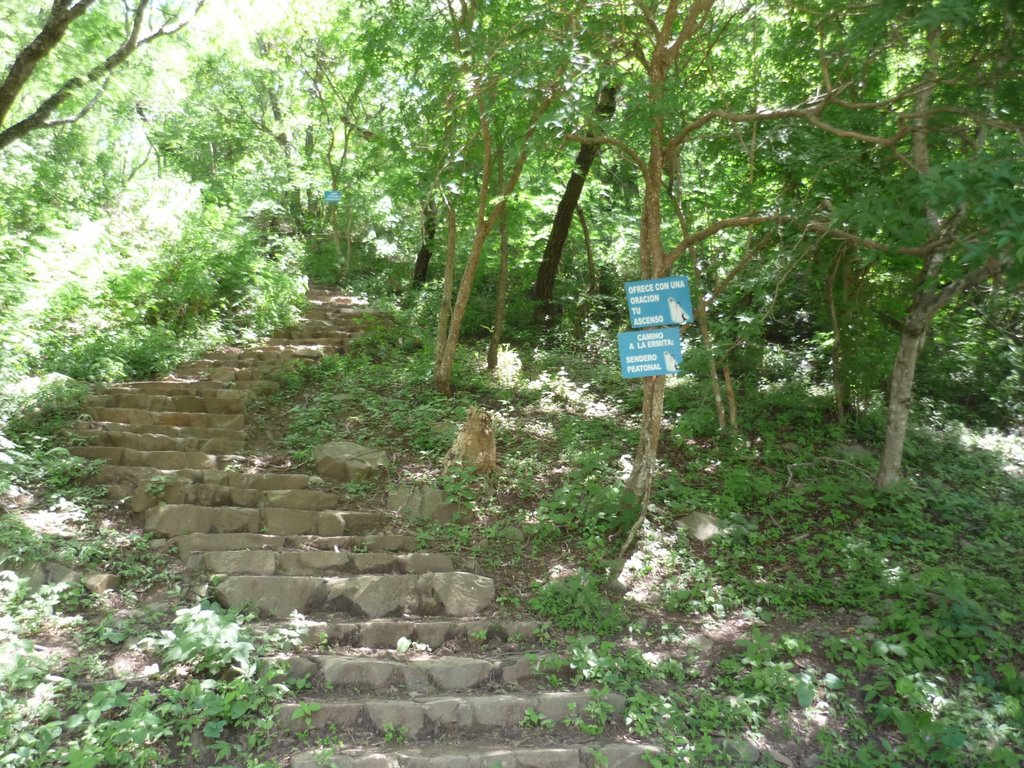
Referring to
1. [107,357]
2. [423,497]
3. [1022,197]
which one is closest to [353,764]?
[423,497]

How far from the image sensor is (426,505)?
6367 millimetres

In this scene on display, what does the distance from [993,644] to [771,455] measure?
321 cm

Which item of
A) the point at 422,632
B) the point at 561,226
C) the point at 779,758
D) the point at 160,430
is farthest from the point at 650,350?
the point at 561,226

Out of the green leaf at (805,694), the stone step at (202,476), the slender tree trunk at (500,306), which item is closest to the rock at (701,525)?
the green leaf at (805,694)

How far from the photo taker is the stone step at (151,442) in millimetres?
6680

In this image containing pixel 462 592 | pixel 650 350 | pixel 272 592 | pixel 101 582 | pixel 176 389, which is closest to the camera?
pixel 101 582

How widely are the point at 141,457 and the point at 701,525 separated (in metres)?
5.66

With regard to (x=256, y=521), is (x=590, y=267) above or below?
above

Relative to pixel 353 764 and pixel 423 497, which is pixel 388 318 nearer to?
pixel 423 497

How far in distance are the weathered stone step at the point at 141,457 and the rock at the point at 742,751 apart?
531 cm

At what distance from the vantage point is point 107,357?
817cm

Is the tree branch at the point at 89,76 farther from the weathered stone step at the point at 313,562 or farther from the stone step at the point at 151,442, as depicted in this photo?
the weathered stone step at the point at 313,562

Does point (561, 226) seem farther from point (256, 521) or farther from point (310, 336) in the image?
point (256, 521)

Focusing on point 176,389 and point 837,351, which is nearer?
point 176,389
